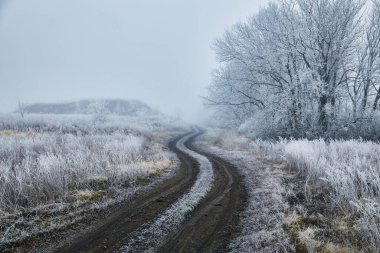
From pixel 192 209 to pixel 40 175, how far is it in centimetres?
506

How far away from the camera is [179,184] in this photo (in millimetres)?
11031

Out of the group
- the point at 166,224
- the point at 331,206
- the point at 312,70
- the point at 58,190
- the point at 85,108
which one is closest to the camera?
the point at 166,224

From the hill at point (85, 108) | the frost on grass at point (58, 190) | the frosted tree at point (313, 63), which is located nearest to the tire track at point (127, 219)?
the frost on grass at point (58, 190)

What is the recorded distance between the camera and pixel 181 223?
7117mm

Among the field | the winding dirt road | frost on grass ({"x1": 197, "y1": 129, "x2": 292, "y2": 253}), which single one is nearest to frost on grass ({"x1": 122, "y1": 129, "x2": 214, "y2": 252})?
the winding dirt road

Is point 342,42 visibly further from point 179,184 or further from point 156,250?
point 156,250

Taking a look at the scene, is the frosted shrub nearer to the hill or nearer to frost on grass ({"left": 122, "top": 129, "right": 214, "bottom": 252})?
frost on grass ({"left": 122, "top": 129, "right": 214, "bottom": 252})

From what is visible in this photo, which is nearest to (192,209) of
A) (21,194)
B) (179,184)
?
(179,184)

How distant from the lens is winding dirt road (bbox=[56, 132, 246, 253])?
589 cm

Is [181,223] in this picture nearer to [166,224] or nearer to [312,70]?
[166,224]

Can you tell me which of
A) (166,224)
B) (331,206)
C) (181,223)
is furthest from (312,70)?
(166,224)

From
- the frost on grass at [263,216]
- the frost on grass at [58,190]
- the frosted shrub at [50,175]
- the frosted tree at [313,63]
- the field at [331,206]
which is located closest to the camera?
the field at [331,206]

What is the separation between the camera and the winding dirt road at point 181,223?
5.89 m

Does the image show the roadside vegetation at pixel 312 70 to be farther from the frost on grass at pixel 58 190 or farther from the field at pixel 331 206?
the frost on grass at pixel 58 190
